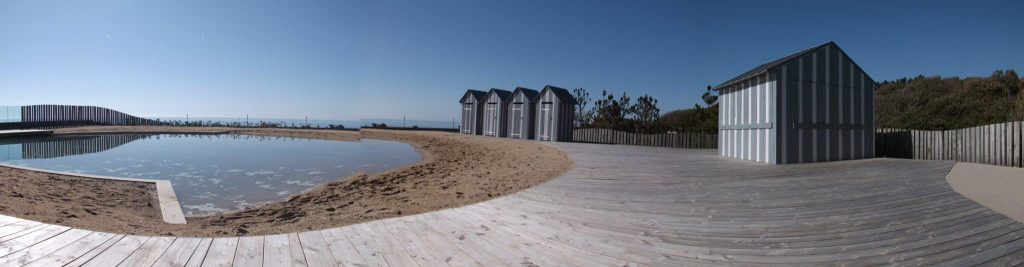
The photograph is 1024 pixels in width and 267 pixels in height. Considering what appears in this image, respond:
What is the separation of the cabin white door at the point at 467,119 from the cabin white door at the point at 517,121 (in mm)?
4058

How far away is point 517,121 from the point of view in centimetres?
2181

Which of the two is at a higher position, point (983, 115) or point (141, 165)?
point (983, 115)

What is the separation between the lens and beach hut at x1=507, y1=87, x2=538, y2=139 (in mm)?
21094

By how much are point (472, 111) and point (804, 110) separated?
59.5 ft

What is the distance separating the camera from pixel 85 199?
6.95m

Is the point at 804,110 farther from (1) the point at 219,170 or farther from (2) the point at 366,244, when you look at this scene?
(1) the point at 219,170

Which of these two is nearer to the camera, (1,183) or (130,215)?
(130,215)

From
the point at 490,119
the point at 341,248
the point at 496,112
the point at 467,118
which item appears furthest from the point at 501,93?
the point at 341,248

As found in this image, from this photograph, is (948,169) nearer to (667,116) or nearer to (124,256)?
(124,256)

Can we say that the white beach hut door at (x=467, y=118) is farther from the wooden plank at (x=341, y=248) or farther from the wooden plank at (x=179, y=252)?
the wooden plank at (x=179, y=252)

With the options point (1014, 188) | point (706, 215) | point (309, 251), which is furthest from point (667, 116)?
point (309, 251)

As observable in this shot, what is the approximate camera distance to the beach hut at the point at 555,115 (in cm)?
1936

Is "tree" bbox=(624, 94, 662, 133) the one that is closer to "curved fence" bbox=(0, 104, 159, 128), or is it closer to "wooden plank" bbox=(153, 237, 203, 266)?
"wooden plank" bbox=(153, 237, 203, 266)

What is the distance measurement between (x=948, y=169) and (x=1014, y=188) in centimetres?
267
